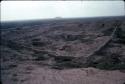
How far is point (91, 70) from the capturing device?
8.57 m

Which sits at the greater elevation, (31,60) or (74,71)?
(74,71)

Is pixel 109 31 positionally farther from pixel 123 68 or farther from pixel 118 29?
pixel 123 68

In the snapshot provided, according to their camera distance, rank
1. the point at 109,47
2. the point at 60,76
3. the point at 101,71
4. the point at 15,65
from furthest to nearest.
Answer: the point at 109,47
the point at 15,65
the point at 101,71
the point at 60,76

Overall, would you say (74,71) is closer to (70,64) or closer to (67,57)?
(70,64)

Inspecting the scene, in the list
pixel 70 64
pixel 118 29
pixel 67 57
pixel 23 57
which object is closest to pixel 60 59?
pixel 67 57

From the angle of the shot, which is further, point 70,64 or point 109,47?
point 109,47

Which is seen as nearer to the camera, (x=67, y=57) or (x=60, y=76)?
(x=60, y=76)

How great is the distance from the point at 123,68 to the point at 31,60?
525 cm

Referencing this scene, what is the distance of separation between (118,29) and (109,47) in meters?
6.26

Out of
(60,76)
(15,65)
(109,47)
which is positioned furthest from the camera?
(109,47)

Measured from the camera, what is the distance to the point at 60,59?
1127 cm

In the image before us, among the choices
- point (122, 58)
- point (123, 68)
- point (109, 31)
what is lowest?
point (109, 31)

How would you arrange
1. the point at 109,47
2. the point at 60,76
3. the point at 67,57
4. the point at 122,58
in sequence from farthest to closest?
the point at 109,47 → the point at 67,57 → the point at 122,58 → the point at 60,76

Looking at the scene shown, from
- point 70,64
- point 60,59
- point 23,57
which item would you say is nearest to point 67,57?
point 60,59
